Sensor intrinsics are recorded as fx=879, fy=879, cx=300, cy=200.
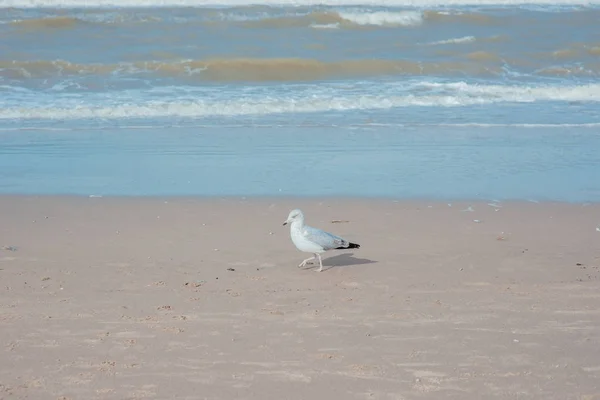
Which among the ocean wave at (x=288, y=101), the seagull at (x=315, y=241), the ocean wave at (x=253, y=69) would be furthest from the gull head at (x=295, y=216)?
the ocean wave at (x=253, y=69)

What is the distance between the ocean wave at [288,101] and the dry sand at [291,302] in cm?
514

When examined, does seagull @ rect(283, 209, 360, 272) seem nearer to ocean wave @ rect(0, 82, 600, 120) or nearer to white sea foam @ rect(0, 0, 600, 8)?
ocean wave @ rect(0, 82, 600, 120)

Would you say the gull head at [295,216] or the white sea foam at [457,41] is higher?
the white sea foam at [457,41]

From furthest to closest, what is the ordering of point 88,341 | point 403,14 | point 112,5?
point 112,5
point 403,14
point 88,341

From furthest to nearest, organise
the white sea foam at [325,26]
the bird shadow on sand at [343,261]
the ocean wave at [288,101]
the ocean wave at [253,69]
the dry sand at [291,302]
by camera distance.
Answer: the white sea foam at [325,26] → the ocean wave at [253,69] → the ocean wave at [288,101] → the bird shadow on sand at [343,261] → the dry sand at [291,302]

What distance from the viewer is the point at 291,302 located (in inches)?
211

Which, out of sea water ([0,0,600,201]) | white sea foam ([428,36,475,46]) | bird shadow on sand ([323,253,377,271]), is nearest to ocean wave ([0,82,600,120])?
sea water ([0,0,600,201])

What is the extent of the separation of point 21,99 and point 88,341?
10455 mm

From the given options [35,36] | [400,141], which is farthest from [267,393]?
[35,36]

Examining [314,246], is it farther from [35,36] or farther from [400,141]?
[35,36]

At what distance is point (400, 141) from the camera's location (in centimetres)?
1076

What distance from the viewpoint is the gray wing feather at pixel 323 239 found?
20.1 feet

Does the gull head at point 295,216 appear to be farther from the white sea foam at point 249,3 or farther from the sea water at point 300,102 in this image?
the white sea foam at point 249,3

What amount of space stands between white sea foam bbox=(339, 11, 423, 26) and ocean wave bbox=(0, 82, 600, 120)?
9.63 m
